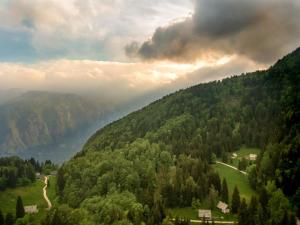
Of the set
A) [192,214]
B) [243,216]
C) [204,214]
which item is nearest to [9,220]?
[192,214]

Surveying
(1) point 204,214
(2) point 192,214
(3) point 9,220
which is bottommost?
(3) point 9,220

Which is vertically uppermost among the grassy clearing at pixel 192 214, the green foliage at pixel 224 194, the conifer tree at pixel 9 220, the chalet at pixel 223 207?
the green foliage at pixel 224 194

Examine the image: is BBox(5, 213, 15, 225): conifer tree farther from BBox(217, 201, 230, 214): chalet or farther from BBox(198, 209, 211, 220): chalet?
BBox(217, 201, 230, 214): chalet

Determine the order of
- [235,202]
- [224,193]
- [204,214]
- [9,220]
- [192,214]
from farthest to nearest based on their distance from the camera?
1. [9,220]
2. [224,193]
3. [192,214]
4. [235,202]
5. [204,214]

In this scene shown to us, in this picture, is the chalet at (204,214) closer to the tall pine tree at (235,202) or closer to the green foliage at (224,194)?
the tall pine tree at (235,202)

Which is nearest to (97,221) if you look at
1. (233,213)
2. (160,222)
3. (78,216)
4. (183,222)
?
(78,216)

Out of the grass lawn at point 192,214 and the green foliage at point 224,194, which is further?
the green foliage at point 224,194

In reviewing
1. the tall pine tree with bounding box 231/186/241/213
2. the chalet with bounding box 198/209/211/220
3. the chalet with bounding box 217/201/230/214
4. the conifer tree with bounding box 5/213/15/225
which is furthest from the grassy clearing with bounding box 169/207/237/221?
the conifer tree with bounding box 5/213/15/225

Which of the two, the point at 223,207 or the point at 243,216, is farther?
the point at 223,207

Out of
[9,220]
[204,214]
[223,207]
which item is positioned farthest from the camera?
[9,220]

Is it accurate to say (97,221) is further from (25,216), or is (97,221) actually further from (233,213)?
(233,213)

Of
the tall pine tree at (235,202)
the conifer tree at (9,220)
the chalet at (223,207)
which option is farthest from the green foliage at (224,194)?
the conifer tree at (9,220)

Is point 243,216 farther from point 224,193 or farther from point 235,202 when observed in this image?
point 224,193
